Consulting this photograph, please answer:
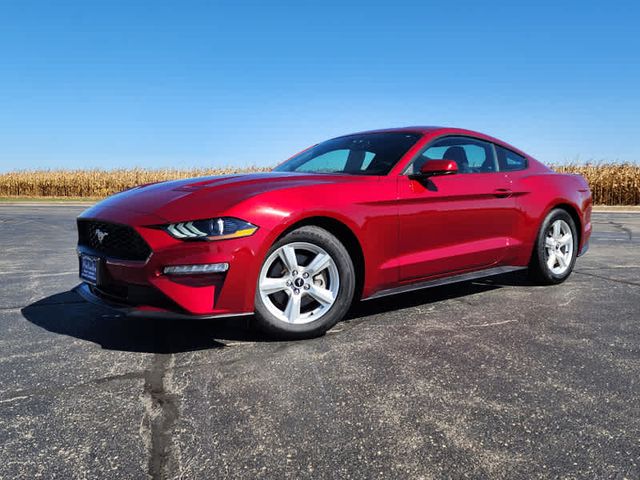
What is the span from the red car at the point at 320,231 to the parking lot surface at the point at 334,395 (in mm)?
308

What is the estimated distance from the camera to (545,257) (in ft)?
16.3

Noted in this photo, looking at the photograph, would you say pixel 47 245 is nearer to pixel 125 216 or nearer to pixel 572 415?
pixel 125 216

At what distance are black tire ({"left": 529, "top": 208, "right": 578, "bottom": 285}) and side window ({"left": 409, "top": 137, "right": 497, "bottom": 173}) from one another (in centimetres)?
81

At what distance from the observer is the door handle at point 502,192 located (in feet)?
14.6

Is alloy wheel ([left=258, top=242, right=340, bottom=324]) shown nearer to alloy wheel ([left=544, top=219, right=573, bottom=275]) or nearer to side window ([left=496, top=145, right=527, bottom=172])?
side window ([left=496, top=145, right=527, bottom=172])

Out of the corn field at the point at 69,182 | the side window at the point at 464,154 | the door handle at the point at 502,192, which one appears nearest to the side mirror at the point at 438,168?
the side window at the point at 464,154

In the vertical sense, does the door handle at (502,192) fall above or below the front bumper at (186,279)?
above

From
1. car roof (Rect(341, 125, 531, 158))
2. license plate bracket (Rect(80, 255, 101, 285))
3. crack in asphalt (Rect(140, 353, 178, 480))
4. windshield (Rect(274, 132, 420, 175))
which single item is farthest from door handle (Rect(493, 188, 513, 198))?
license plate bracket (Rect(80, 255, 101, 285))

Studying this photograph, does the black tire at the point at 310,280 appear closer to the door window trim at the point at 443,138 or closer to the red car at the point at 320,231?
the red car at the point at 320,231

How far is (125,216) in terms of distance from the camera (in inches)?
127

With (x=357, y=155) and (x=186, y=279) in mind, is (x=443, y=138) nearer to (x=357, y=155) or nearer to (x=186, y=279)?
(x=357, y=155)

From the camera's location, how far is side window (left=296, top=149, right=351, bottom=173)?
4324 mm

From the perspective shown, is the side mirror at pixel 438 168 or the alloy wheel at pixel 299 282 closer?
the alloy wheel at pixel 299 282

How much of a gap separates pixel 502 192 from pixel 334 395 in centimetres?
277
